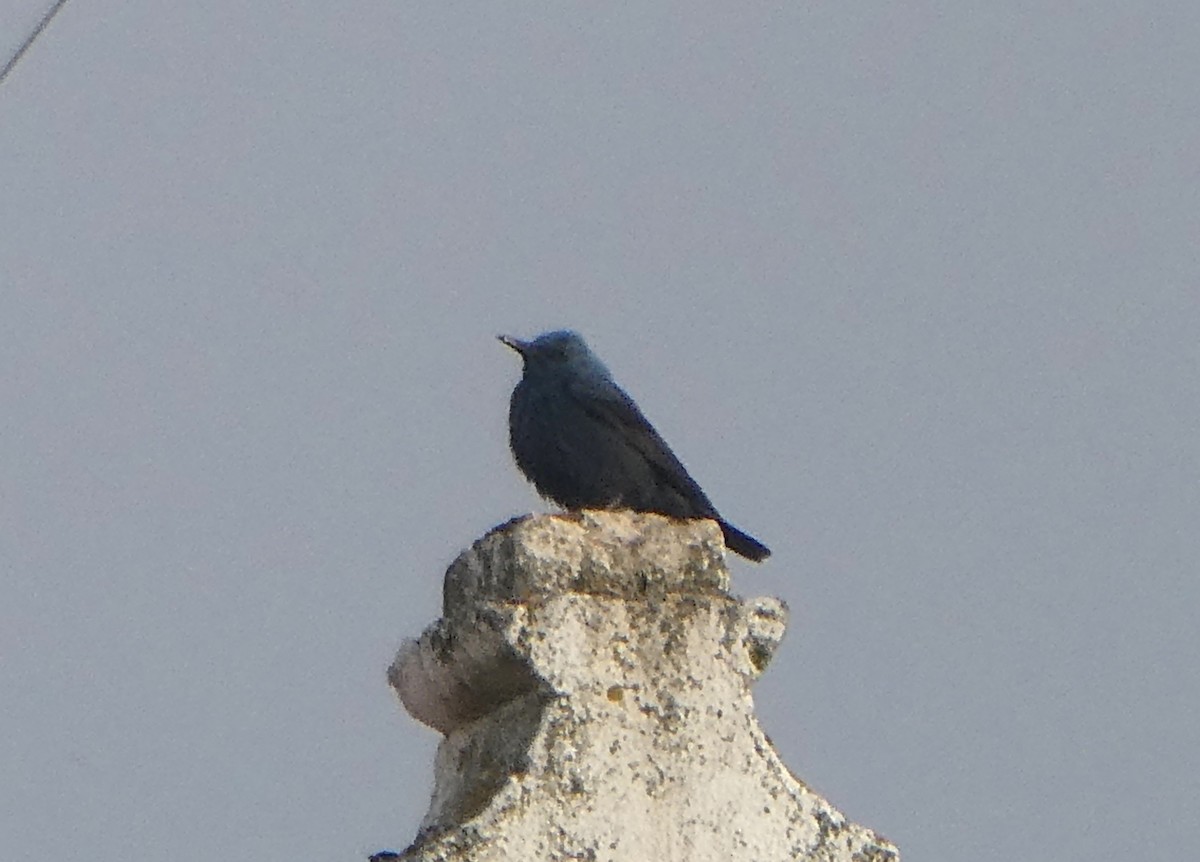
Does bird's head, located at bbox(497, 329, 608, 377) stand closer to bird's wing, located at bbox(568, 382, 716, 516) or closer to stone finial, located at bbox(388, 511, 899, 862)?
bird's wing, located at bbox(568, 382, 716, 516)

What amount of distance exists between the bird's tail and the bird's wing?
4.1 inches

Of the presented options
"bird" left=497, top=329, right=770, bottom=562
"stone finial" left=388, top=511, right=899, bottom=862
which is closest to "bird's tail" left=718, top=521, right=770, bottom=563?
"bird" left=497, top=329, right=770, bottom=562

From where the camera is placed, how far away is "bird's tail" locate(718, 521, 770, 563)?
8.59 m

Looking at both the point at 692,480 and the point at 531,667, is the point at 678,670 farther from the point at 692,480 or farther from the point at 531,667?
the point at 692,480

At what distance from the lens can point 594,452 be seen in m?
8.47

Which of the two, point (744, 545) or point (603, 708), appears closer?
point (603, 708)

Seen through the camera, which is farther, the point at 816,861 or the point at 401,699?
the point at 401,699

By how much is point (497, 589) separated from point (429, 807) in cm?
39

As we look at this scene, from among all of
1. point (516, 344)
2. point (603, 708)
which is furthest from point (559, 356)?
point (603, 708)

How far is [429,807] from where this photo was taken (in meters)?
3.73

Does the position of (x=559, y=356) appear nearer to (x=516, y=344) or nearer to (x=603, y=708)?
(x=516, y=344)

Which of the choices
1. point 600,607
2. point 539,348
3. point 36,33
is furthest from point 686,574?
point 539,348

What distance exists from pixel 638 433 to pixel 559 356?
0.67 m

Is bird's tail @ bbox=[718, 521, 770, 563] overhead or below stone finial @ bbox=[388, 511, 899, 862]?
overhead
